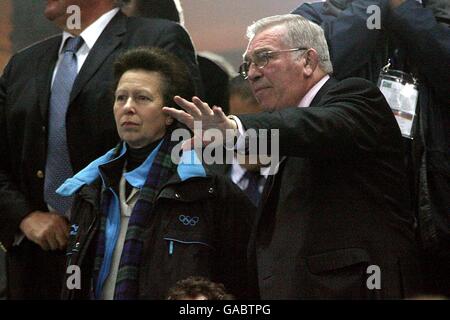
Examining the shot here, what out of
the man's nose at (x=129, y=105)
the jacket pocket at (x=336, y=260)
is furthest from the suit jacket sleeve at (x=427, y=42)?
the man's nose at (x=129, y=105)

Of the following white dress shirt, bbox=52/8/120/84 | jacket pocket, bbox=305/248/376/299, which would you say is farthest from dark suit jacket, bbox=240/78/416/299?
white dress shirt, bbox=52/8/120/84

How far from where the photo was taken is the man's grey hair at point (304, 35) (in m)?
3.30

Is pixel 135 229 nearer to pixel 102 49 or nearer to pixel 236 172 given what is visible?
pixel 236 172

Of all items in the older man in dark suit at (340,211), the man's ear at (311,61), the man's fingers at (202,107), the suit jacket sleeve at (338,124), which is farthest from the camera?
the man's ear at (311,61)

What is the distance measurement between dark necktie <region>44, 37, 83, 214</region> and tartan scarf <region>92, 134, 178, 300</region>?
12.7 inches

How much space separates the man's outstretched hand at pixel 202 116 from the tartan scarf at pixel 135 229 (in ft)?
1.89

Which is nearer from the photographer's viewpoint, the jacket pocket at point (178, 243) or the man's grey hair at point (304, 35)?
the jacket pocket at point (178, 243)

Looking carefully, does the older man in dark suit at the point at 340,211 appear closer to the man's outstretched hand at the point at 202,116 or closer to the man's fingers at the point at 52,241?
the man's outstretched hand at the point at 202,116

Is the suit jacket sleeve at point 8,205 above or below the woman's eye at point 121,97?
below

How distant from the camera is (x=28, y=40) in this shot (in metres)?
4.10

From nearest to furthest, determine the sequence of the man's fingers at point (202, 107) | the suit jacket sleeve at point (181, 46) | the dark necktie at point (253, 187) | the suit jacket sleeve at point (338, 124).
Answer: the man's fingers at point (202, 107)
the suit jacket sleeve at point (338, 124)
the dark necktie at point (253, 187)
the suit jacket sleeve at point (181, 46)

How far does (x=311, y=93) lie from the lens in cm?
325

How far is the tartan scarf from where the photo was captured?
3.17 metres
